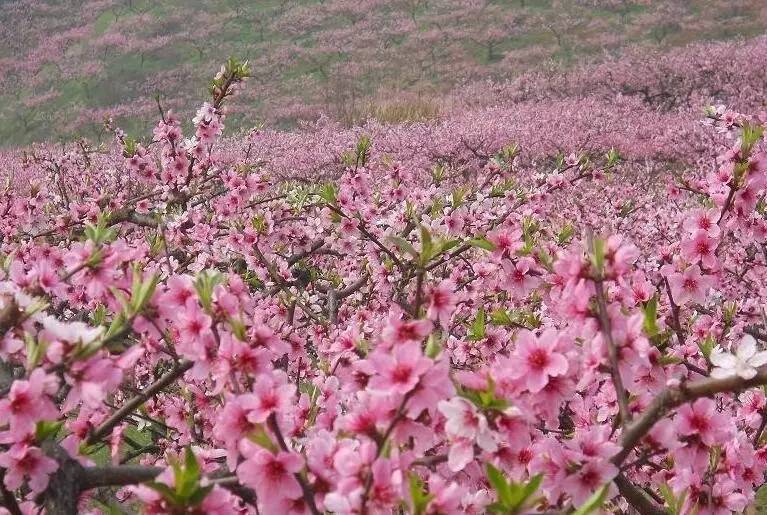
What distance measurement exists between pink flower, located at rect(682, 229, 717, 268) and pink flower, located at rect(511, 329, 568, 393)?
1.08m

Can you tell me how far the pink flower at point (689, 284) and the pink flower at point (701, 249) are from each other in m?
0.06

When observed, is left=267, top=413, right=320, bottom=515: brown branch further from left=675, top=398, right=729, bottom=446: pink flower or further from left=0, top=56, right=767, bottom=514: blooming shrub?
left=675, top=398, right=729, bottom=446: pink flower

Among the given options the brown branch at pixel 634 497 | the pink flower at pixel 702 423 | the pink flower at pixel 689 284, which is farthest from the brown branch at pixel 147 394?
the pink flower at pixel 689 284

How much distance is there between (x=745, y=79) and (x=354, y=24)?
21776 mm

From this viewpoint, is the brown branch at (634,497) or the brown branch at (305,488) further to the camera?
the brown branch at (634,497)

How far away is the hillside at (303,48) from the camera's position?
27125 millimetres

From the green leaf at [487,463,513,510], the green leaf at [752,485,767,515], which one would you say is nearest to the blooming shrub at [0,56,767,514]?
the green leaf at [487,463,513,510]

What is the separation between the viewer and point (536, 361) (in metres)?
1.54

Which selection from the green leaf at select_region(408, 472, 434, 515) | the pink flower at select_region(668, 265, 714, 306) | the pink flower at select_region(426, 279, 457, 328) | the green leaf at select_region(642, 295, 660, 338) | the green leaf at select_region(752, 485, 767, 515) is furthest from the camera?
the green leaf at select_region(752, 485, 767, 515)

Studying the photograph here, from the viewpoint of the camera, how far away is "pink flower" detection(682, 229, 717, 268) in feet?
7.73

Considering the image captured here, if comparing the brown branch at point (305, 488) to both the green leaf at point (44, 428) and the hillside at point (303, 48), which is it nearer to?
the green leaf at point (44, 428)

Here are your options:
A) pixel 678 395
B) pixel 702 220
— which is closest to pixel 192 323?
pixel 678 395

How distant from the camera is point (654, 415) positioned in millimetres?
1438

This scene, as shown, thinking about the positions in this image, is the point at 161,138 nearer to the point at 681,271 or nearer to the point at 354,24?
the point at 681,271
